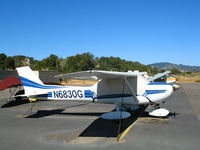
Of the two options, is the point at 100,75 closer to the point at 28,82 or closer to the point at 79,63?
the point at 28,82

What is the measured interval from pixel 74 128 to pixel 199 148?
430cm

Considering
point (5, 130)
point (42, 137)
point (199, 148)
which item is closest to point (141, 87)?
point (199, 148)

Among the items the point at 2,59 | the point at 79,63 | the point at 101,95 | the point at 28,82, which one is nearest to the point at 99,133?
the point at 101,95

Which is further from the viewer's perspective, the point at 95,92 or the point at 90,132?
the point at 95,92

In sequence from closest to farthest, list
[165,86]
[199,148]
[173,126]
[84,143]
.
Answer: [199,148] → [84,143] → [173,126] → [165,86]

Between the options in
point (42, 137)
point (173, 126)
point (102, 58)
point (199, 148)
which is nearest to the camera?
point (199, 148)

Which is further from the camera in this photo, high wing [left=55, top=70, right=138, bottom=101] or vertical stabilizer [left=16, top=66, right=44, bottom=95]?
vertical stabilizer [left=16, top=66, right=44, bottom=95]

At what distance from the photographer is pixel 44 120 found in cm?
873

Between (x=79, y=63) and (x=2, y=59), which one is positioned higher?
(x=2, y=59)

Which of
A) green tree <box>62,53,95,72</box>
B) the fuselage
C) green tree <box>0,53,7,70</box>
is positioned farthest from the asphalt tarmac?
green tree <box>0,53,7,70</box>

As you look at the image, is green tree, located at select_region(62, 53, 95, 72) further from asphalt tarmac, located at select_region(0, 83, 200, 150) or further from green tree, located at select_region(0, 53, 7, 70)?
asphalt tarmac, located at select_region(0, 83, 200, 150)

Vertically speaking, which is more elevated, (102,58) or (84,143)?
(102,58)

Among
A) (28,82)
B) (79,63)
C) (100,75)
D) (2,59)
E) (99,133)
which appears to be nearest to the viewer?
(99,133)

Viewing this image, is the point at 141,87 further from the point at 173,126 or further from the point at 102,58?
the point at 102,58
